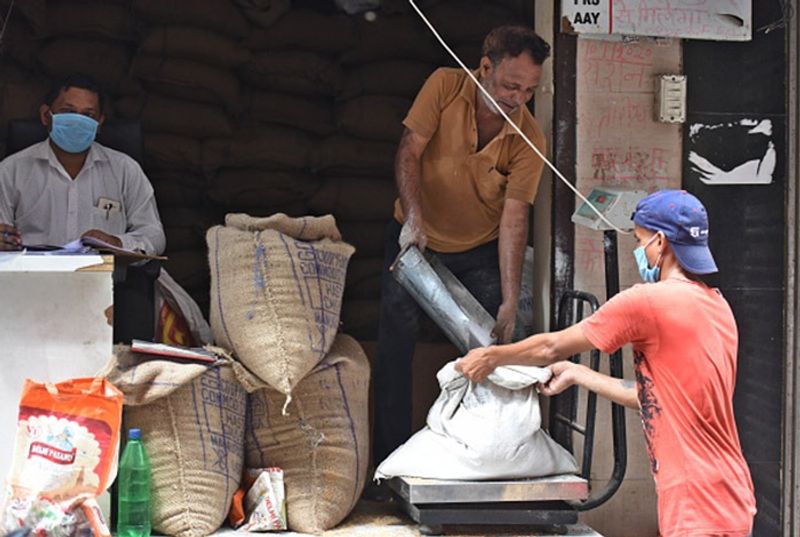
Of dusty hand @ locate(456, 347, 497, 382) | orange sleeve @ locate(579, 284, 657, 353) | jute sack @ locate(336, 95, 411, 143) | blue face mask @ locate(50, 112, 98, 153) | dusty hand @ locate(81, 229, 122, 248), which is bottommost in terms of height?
dusty hand @ locate(456, 347, 497, 382)

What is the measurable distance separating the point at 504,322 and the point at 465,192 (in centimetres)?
57

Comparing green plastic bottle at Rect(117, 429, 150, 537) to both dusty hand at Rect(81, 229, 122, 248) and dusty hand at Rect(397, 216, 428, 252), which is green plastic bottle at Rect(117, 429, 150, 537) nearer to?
dusty hand at Rect(81, 229, 122, 248)

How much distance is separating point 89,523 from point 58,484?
16 centimetres

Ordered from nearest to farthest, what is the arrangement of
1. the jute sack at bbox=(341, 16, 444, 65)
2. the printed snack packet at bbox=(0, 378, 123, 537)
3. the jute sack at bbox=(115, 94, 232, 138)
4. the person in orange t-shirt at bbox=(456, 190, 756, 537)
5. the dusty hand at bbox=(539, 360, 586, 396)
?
the person in orange t-shirt at bbox=(456, 190, 756, 537), the printed snack packet at bbox=(0, 378, 123, 537), the dusty hand at bbox=(539, 360, 586, 396), the jute sack at bbox=(115, 94, 232, 138), the jute sack at bbox=(341, 16, 444, 65)

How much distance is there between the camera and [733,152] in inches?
174

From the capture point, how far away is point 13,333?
3.66 meters

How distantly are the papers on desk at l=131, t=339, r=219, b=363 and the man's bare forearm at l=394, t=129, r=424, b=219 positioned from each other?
94 cm

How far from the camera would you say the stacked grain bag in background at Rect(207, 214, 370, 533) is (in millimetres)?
3852

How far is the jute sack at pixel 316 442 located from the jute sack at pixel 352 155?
1854 millimetres

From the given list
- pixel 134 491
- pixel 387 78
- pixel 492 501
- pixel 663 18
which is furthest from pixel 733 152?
pixel 134 491

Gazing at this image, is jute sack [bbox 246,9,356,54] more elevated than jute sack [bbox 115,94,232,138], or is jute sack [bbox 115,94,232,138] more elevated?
jute sack [bbox 246,9,356,54]

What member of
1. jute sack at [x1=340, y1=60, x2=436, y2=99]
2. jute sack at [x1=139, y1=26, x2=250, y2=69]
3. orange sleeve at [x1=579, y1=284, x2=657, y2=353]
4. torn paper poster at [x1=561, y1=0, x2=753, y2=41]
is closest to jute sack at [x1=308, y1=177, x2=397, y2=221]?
jute sack at [x1=340, y1=60, x2=436, y2=99]

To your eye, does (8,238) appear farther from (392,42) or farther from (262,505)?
(392,42)

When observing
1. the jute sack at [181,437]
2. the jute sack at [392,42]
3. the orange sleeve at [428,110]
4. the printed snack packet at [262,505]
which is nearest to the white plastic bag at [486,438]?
the printed snack packet at [262,505]
